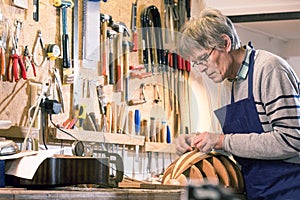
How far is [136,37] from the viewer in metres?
3.41

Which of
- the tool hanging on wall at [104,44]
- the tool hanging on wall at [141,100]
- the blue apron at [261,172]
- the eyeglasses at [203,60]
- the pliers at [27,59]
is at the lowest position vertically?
the blue apron at [261,172]

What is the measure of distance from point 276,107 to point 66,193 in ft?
2.60

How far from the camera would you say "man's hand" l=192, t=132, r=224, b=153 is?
1652 millimetres

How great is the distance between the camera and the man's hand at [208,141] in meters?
1.65

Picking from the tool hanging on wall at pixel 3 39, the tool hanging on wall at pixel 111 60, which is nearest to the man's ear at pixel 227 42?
the tool hanging on wall at pixel 3 39

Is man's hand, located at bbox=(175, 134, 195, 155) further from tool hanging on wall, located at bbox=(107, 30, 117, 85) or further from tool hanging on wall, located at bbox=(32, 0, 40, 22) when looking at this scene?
tool hanging on wall, located at bbox=(107, 30, 117, 85)

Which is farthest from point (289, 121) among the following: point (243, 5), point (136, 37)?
point (243, 5)

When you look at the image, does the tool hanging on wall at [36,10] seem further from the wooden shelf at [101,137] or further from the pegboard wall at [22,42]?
the wooden shelf at [101,137]

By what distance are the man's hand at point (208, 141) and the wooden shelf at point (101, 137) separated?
794 mm

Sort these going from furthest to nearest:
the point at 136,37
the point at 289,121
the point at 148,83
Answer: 1. the point at 136,37
2. the point at 148,83
3. the point at 289,121

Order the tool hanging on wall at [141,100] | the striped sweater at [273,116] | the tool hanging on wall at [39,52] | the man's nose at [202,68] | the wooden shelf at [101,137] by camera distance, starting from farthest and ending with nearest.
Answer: the tool hanging on wall at [141,100] → the tool hanging on wall at [39,52] → the wooden shelf at [101,137] → the man's nose at [202,68] → the striped sweater at [273,116]

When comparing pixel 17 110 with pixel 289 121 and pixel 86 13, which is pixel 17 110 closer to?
pixel 86 13

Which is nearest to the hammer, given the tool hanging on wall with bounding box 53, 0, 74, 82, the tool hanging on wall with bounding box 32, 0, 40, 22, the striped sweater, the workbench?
the tool hanging on wall with bounding box 53, 0, 74, 82

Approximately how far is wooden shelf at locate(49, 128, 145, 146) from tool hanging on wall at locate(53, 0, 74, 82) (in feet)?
1.08
